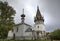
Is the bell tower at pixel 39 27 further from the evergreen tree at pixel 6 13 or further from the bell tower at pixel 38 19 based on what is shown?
the evergreen tree at pixel 6 13

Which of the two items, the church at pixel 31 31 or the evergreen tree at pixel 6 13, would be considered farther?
the church at pixel 31 31

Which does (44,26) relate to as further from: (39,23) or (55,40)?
(55,40)

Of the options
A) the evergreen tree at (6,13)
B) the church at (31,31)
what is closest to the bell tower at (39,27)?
the church at (31,31)

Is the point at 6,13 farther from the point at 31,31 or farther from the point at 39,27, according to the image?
the point at 39,27

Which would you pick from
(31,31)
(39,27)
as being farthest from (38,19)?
(31,31)

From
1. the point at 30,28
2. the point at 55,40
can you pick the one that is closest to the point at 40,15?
the point at 30,28

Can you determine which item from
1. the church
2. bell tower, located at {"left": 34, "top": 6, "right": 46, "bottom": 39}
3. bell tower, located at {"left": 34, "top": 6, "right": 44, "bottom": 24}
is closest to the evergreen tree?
the church

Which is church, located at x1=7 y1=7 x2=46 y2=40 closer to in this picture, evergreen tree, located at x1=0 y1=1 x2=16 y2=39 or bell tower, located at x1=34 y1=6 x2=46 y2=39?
bell tower, located at x1=34 y1=6 x2=46 y2=39

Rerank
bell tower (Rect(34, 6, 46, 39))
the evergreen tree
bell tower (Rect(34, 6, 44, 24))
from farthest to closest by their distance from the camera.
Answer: bell tower (Rect(34, 6, 44, 24)) → bell tower (Rect(34, 6, 46, 39)) → the evergreen tree

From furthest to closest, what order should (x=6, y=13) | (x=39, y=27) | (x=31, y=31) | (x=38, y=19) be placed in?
(x=38, y=19) → (x=39, y=27) → (x=31, y=31) → (x=6, y=13)

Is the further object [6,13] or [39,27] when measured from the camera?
[39,27]

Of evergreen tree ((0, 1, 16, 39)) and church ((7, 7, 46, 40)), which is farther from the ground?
evergreen tree ((0, 1, 16, 39))

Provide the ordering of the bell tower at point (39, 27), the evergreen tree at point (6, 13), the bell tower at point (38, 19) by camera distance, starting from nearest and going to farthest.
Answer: the evergreen tree at point (6, 13) < the bell tower at point (39, 27) < the bell tower at point (38, 19)

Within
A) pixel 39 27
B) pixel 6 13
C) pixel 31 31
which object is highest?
pixel 6 13
